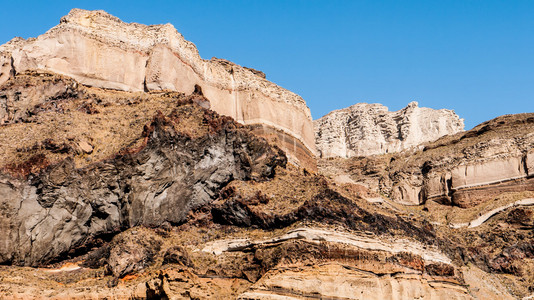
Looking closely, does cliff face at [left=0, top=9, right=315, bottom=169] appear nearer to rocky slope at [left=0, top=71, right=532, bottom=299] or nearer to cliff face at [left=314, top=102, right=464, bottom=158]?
rocky slope at [left=0, top=71, right=532, bottom=299]

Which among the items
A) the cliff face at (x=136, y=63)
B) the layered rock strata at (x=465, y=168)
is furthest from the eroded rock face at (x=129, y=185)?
the layered rock strata at (x=465, y=168)

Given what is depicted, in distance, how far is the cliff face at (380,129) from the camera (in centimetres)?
10444

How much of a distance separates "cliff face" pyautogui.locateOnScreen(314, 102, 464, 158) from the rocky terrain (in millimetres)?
44648

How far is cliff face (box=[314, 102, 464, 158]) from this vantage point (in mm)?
104438

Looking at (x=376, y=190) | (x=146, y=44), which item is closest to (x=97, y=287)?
(x=146, y=44)

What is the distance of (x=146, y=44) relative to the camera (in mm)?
57906

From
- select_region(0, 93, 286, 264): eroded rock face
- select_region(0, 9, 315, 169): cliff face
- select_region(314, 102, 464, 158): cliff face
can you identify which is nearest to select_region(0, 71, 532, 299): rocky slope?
select_region(0, 93, 286, 264): eroded rock face

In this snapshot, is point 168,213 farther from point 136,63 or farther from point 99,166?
point 136,63

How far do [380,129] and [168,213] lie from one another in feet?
222

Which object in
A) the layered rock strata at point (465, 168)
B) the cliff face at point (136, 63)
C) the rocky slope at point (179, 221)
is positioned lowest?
the rocky slope at point (179, 221)

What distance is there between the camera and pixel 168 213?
142 ft

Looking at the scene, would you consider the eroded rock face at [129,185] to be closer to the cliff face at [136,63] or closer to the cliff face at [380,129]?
the cliff face at [136,63]

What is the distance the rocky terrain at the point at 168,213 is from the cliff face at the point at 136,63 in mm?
167

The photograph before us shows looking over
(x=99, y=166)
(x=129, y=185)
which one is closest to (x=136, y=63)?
(x=99, y=166)
